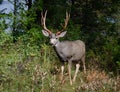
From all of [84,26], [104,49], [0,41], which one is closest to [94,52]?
[104,49]

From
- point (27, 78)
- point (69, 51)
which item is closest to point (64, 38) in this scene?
point (69, 51)

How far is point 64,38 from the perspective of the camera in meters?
16.5

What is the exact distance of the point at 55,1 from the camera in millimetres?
18438

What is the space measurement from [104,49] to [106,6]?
3677 mm

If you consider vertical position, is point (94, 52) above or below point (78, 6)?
below

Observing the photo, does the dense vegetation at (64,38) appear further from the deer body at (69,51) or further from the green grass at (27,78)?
the deer body at (69,51)

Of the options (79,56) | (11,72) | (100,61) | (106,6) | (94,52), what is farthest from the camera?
(106,6)

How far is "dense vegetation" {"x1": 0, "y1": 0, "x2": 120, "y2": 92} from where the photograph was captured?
911 centimetres

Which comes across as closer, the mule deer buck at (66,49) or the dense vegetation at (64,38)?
the dense vegetation at (64,38)

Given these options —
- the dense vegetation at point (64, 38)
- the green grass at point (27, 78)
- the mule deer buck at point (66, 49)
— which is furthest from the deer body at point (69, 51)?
the green grass at point (27, 78)

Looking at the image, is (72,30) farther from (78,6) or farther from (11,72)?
(11,72)

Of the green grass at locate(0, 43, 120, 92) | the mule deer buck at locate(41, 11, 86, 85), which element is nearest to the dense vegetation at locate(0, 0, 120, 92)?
the green grass at locate(0, 43, 120, 92)

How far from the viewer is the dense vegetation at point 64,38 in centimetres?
911

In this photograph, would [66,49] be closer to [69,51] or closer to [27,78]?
[69,51]
